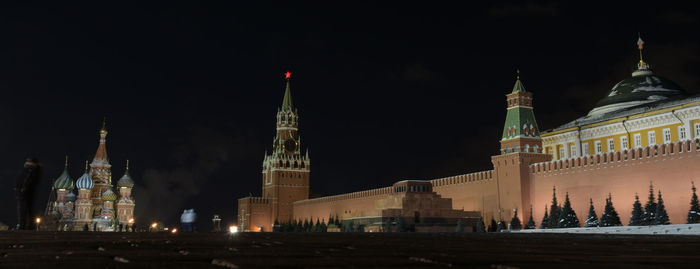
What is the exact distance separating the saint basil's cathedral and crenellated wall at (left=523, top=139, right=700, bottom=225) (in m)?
37.6

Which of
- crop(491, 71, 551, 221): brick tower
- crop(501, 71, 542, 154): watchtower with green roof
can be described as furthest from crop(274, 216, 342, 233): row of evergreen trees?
crop(501, 71, 542, 154): watchtower with green roof

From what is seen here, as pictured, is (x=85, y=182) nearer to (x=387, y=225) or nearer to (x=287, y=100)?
(x=287, y=100)

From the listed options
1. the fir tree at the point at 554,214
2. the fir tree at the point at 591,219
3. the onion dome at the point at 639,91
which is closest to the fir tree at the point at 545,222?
the fir tree at the point at 554,214

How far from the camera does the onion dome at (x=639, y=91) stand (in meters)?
38.0

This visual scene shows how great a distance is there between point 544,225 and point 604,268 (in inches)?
1016

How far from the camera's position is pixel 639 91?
1526 inches

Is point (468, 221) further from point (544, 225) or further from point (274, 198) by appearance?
point (274, 198)

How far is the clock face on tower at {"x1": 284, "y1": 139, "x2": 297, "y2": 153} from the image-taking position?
6225cm

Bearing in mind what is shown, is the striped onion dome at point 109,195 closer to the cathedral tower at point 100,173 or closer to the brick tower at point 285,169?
the cathedral tower at point 100,173

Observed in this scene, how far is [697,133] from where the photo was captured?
30578mm

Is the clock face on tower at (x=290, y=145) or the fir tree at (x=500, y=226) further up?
the clock face on tower at (x=290, y=145)

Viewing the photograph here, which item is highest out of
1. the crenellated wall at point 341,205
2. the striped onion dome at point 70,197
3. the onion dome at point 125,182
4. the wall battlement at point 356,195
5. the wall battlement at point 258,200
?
the onion dome at point 125,182

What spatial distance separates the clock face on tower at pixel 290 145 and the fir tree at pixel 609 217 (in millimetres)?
39310

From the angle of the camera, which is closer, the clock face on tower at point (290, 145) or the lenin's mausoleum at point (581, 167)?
the lenin's mausoleum at point (581, 167)
